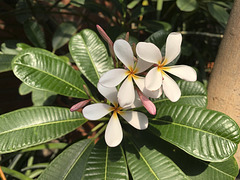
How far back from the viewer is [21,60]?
683 mm

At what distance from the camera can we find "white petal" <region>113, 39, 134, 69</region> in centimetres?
48

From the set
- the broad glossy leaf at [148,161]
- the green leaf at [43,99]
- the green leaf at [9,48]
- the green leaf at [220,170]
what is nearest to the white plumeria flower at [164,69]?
the broad glossy leaf at [148,161]

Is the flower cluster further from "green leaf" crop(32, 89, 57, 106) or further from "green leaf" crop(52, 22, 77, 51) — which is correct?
"green leaf" crop(52, 22, 77, 51)

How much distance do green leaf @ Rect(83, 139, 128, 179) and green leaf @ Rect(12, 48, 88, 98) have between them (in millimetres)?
223

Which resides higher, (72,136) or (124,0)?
(124,0)

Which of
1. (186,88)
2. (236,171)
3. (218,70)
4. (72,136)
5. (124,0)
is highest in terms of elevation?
(124,0)

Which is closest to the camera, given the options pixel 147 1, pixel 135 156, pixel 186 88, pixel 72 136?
pixel 135 156

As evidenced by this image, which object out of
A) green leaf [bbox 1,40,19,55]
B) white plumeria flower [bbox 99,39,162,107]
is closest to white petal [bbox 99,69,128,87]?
white plumeria flower [bbox 99,39,162,107]

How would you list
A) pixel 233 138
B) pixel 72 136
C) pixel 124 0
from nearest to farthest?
pixel 233 138 < pixel 124 0 < pixel 72 136

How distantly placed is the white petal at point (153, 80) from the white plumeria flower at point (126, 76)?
32 millimetres

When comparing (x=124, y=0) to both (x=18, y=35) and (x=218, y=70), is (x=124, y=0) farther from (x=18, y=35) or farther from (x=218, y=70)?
(x=18, y=35)

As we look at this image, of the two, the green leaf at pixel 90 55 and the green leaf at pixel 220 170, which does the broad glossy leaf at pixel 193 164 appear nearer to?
the green leaf at pixel 220 170

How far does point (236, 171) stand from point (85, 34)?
2.30 ft

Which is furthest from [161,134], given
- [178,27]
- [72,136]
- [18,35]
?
[18,35]
